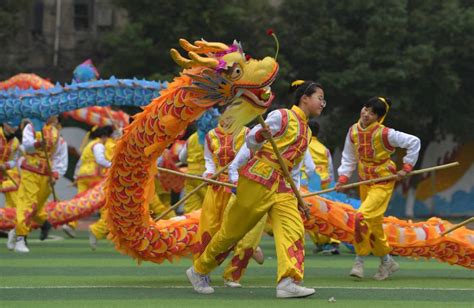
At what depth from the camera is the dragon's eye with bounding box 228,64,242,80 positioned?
403 inches

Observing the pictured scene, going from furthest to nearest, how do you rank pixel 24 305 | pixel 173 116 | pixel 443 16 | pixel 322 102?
pixel 443 16, pixel 322 102, pixel 173 116, pixel 24 305

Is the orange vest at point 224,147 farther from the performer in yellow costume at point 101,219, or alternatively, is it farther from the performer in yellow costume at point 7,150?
the performer in yellow costume at point 7,150

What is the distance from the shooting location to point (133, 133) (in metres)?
11.1

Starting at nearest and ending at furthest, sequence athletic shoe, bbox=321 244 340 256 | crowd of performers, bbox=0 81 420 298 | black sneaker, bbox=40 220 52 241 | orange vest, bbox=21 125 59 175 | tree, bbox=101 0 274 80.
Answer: crowd of performers, bbox=0 81 420 298, orange vest, bbox=21 125 59 175, athletic shoe, bbox=321 244 340 256, black sneaker, bbox=40 220 52 241, tree, bbox=101 0 274 80

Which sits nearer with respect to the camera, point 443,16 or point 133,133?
point 133,133

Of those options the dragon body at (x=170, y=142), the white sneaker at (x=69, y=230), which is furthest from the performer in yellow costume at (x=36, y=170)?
the dragon body at (x=170, y=142)

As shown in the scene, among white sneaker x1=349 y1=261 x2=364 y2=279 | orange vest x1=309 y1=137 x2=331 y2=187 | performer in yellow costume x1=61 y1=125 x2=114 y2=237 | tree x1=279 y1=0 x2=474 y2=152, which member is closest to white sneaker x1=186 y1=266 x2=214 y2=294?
white sneaker x1=349 y1=261 x2=364 y2=279

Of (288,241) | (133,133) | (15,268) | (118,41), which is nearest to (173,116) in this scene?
(133,133)

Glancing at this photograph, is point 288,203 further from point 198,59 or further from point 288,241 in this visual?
point 198,59

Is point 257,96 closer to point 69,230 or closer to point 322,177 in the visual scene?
point 322,177

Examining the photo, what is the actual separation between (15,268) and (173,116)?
4116 mm

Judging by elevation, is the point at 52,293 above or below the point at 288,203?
below

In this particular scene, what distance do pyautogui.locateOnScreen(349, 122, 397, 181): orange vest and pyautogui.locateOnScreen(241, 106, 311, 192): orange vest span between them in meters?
2.28

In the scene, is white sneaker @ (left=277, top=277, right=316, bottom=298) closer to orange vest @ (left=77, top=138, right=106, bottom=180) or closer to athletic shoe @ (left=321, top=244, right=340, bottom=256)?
athletic shoe @ (left=321, top=244, right=340, bottom=256)
